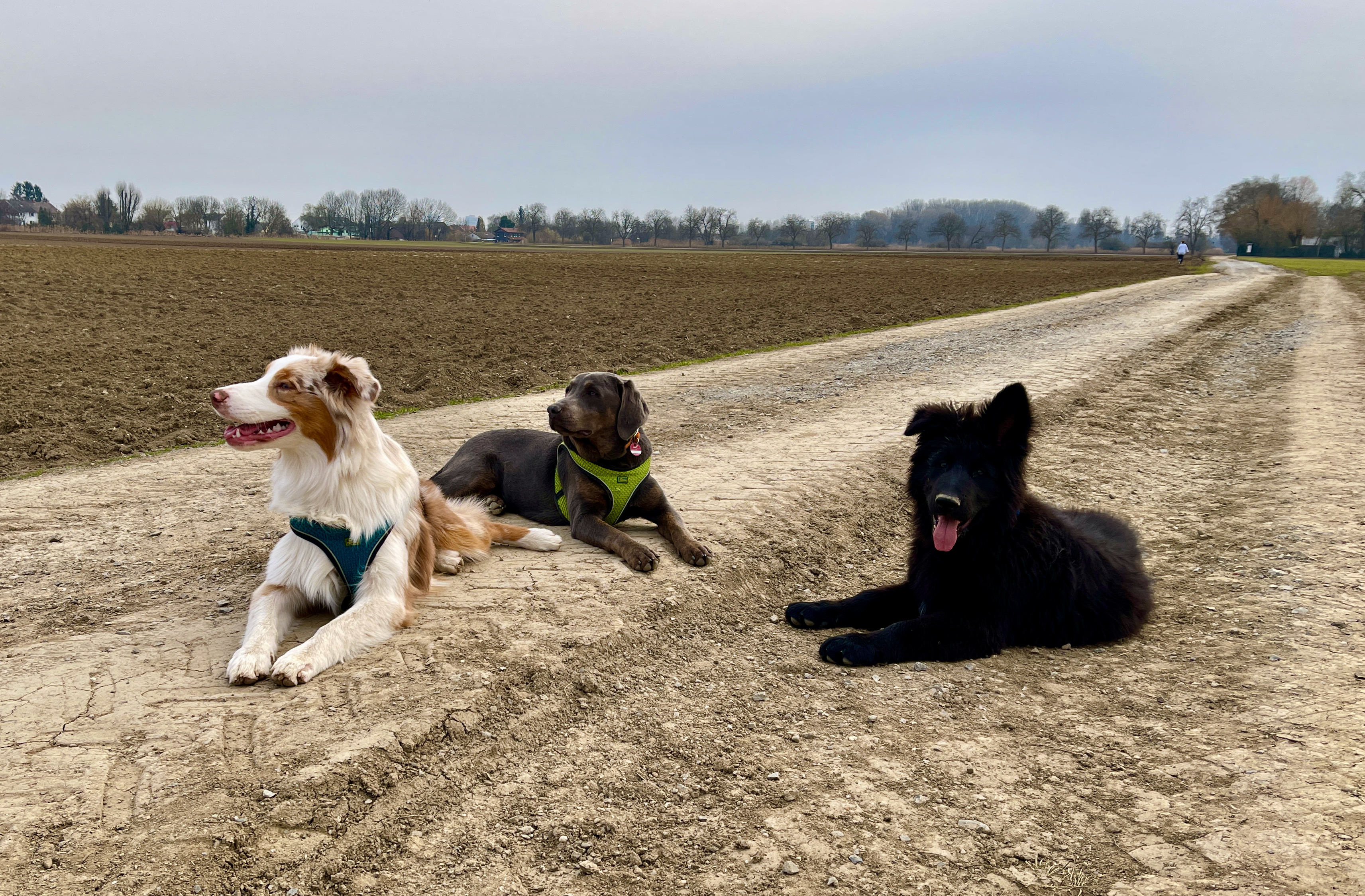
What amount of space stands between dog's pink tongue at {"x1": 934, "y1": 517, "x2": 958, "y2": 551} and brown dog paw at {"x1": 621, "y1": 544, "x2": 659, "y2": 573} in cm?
205

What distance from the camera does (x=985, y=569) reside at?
18.1ft

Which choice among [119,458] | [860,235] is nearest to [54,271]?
[119,458]

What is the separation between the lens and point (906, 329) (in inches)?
955

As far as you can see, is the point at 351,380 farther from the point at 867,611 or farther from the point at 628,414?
the point at 867,611

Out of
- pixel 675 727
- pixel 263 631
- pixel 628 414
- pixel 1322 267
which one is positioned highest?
pixel 1322 267

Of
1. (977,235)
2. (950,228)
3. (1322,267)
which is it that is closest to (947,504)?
(1322,267)

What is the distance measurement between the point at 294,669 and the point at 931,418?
12.8 ft

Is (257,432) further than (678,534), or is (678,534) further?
(678,534)

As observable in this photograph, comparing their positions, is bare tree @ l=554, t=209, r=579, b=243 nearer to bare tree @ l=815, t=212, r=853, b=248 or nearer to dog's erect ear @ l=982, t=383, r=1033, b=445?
bare tree @ l=815, t=212, r=853, b=248

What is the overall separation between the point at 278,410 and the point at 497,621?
70.5 inches

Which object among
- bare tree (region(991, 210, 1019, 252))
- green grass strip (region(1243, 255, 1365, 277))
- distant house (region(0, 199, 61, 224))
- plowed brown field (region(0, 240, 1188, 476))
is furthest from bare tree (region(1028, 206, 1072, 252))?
distant house (region(0, 199, 61, 224))

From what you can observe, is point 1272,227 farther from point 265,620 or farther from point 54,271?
point 265,620

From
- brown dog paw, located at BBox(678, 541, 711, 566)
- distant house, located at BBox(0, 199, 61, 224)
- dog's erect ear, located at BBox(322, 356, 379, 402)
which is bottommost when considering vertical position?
brown dog paw, located at BBox(678, 541, 711, 566)

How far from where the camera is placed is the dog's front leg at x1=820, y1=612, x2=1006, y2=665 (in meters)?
5.34
